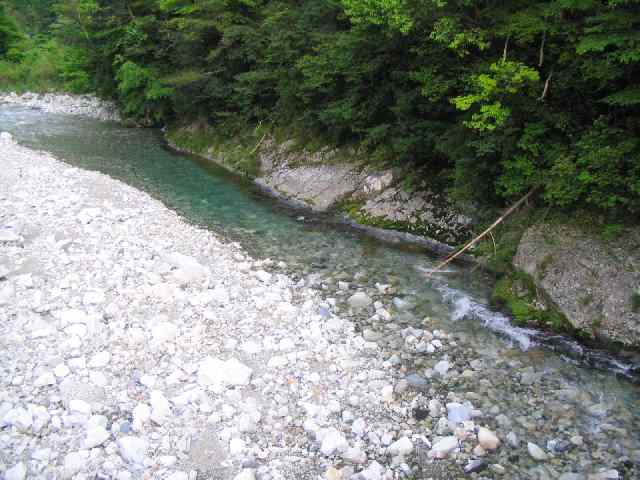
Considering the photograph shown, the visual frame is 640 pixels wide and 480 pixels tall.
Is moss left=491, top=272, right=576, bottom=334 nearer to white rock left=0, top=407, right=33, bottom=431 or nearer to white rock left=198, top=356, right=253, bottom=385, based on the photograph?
white rock left=198, top=356, right=253, bottom=385

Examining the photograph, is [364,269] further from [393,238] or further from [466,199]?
[466,199]

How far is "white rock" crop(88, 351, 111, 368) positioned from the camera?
17.7ft

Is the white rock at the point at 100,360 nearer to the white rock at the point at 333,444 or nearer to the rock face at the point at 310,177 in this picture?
the white rock at the point at 333,444

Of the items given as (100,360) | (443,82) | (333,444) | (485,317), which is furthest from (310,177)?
(333,444)

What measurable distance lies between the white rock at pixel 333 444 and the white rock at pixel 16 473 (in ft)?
9.32

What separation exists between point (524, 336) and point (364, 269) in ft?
11.0

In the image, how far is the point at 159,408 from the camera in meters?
4.80

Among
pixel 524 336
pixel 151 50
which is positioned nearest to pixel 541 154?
pixel 524 336

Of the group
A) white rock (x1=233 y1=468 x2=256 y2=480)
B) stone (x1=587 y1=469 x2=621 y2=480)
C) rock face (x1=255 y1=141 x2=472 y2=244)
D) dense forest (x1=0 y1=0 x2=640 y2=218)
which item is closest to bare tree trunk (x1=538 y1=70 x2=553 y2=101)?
dense forest (x1=0 y1=0 x2=640 y2=218)

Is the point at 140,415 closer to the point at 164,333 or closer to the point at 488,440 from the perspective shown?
the point at 164,333

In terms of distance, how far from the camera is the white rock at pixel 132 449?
166 inches

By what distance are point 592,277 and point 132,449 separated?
22.7ft

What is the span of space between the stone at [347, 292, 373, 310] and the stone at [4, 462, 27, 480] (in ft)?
16.2

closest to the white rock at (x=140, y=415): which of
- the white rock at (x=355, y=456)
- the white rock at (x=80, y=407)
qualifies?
the white rock at (x=80, y=407)
